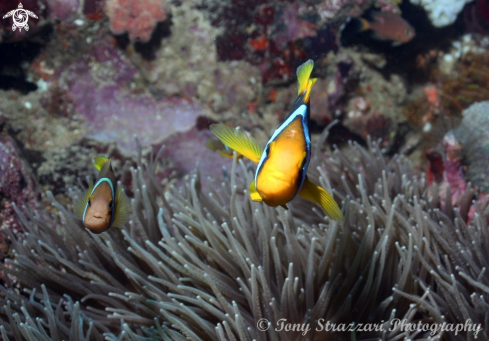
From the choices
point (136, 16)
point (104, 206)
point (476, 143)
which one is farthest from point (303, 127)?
point (136, 16)

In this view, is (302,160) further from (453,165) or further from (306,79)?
(453,165)

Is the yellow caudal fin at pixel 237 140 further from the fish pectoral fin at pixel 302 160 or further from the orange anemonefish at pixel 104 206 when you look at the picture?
the orange anemonefish at pixel 104 206

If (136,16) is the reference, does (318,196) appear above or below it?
below

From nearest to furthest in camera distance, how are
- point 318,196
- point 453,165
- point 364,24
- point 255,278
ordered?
point 318,196
point 255,278
point 453,165
point 364,24

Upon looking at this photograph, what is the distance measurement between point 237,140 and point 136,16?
3.56 m

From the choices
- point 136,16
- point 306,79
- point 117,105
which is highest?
point 136,16

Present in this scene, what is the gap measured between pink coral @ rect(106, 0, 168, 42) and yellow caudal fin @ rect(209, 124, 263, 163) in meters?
3.34

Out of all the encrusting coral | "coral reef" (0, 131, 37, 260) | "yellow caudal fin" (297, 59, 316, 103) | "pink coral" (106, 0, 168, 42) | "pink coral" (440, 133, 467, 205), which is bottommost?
"pink coral" (440, 133, 467, 205)

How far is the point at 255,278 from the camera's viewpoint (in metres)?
1.62

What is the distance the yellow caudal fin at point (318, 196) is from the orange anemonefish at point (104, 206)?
1.04 metres

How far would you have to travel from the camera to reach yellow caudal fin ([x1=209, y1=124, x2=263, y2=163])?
125 cm

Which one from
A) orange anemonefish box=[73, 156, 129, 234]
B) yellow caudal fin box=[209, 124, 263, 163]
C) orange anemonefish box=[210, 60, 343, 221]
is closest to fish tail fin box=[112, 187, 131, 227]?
orange anemonefish box=[73, 156, 129, 234]

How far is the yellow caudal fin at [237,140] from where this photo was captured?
4.10 ft

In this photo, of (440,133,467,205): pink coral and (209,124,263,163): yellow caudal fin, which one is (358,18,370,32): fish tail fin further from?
(209,124,263,163): yellow caudal fin
